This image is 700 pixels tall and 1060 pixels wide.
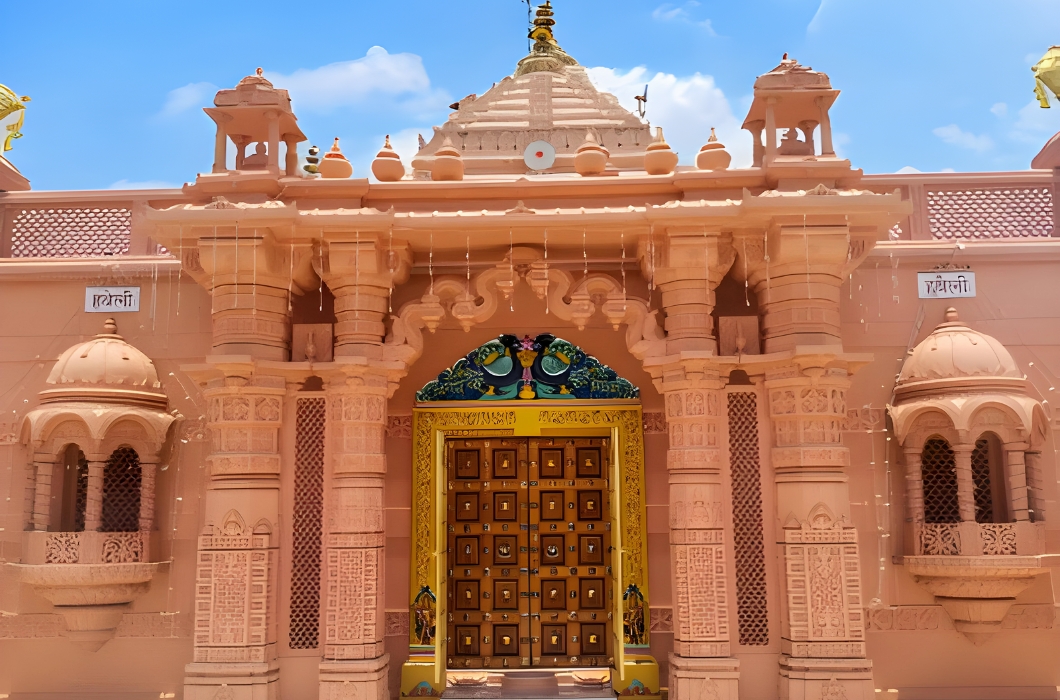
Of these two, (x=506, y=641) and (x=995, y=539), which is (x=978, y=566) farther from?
(x=506, y=641)

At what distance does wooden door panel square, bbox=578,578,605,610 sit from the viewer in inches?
300

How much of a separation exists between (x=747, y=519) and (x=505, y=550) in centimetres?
218

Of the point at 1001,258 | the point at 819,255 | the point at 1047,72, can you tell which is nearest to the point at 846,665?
the point at 819,255

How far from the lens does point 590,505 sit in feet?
25.2

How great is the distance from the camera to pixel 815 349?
626 cm

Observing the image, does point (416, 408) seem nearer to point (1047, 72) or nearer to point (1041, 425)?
point (1041, 425)

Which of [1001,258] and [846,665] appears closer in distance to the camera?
[846,665]

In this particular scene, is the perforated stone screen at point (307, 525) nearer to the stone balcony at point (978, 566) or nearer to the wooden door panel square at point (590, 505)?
the wooden door panel square at point (590, 505)

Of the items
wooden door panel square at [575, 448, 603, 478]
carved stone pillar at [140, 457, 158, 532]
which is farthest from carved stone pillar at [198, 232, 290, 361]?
wooden door panel square at [575, 448, 603, 478]

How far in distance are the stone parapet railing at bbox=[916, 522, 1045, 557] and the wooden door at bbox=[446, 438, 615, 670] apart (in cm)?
269

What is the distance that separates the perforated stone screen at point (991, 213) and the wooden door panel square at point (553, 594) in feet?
14.5

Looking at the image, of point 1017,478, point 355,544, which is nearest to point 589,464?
point 355,544

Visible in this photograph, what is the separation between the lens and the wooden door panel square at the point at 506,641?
7.57 meters

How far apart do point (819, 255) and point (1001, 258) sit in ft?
6.86
